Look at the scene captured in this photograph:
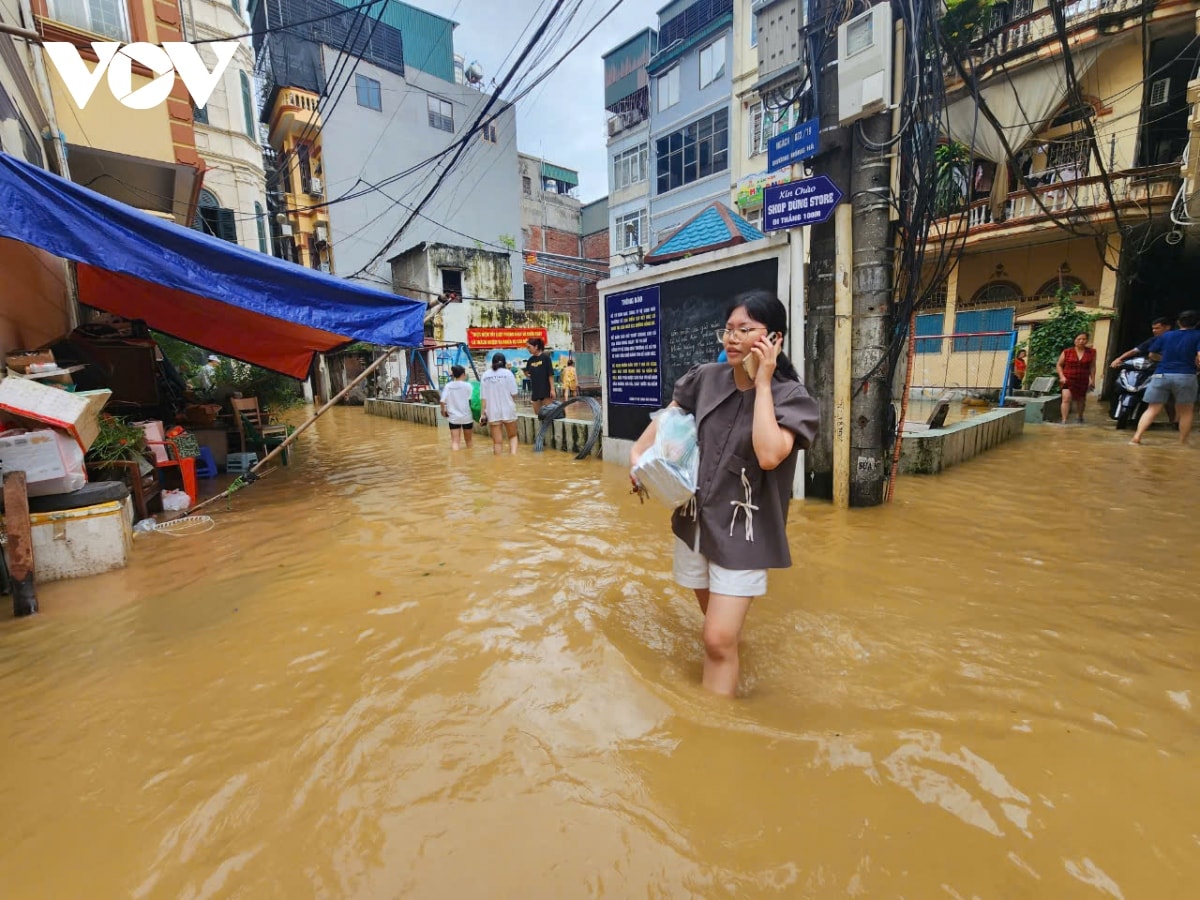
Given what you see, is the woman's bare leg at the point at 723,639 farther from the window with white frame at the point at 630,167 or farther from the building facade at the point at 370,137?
the window with white frame at the point at 630,167

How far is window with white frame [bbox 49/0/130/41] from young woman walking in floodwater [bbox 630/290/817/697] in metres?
10.2

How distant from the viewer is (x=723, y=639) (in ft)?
6.86

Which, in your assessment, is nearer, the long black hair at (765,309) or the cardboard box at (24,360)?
the long black hair at (765,309)

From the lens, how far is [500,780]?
1.85 meters

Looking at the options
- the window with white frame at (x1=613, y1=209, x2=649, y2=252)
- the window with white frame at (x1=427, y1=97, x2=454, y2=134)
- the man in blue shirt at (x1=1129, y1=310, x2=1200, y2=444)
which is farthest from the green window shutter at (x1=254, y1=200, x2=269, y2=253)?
the man in blue shirt at (x1=1129, y1=310, x2=1200, y2=444)

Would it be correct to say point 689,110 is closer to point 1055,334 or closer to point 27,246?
point 1055,334

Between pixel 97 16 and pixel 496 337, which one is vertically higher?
pixel 97 16

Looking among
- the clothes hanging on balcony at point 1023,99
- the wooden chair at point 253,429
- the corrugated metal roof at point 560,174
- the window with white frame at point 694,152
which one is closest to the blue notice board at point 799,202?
the wooden chair at point 253,429

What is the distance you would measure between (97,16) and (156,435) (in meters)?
6.44

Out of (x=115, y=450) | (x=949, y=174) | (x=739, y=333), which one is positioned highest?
(x=949, y=174)

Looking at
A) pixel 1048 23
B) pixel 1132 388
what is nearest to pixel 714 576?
pixel 1132 388

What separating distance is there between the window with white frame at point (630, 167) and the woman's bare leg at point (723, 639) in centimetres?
2451

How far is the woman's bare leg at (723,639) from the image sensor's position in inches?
81.0

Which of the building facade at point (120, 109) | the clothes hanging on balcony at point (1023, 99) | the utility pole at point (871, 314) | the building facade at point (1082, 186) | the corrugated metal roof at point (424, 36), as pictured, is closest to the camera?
the utility pole at point (871, 314)
